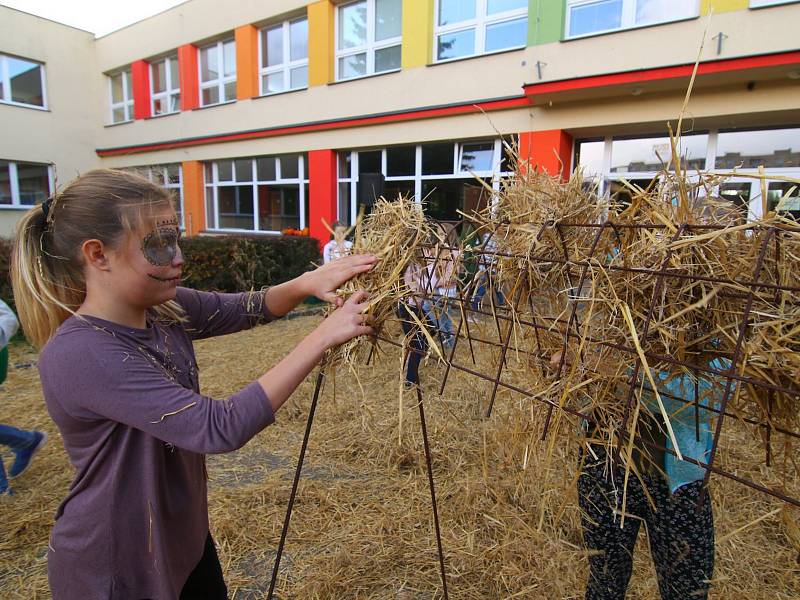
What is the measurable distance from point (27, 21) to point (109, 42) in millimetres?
2229

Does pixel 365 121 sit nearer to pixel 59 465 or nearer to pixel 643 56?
pixel 643 56

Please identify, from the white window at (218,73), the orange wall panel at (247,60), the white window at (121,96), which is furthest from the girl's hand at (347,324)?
the white window at (121,96)

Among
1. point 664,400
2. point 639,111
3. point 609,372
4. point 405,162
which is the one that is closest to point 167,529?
point 609,372

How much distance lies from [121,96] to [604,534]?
64.9 feet

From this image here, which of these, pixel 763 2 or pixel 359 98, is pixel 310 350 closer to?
Answer: pixel 763 2

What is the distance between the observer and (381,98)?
10172mm

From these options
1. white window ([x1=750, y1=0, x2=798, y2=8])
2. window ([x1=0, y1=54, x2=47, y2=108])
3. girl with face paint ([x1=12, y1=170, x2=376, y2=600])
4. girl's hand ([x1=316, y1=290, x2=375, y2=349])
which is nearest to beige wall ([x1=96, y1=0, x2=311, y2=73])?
window ([x1=0, y1=54, x2=47, y2=108])

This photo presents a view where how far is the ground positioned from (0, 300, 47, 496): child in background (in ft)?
0.32

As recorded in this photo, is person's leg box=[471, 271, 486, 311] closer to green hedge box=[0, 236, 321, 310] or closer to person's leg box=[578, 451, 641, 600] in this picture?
person's leg box=[578, 451, 641, 600]

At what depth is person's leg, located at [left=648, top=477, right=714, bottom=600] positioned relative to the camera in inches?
59.8

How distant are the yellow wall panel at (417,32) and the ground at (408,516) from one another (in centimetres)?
791

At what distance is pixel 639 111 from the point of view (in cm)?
719

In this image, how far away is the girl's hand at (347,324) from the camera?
4.43 feet

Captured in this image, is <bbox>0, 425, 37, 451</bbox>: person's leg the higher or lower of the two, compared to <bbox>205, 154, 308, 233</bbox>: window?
lower
